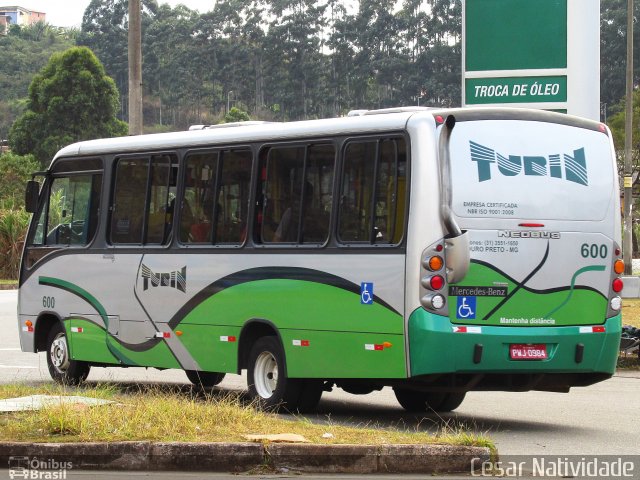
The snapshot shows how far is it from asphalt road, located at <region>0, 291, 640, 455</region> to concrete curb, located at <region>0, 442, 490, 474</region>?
1.16 meters

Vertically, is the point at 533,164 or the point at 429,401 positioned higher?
the point at 533,164

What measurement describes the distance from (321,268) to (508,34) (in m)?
9.75

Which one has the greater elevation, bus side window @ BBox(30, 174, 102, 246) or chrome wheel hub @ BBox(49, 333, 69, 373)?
bus side window @ BBox(30, 174, 102, 246)

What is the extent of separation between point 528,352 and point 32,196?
7.07m

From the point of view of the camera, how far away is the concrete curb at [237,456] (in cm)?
891

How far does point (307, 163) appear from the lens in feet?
40.8

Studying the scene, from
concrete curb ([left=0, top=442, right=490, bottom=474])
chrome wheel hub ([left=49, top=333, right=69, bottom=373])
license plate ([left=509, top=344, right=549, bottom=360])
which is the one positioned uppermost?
license plate ([left=509, top=344, right=549, bottom=360])

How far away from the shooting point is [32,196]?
15914 mm

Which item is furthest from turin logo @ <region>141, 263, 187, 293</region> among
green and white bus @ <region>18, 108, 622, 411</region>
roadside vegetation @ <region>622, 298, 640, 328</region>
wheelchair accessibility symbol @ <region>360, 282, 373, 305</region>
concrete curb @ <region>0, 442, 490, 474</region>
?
roadside vegetation @ <region>622, 298, 640, 328</region>

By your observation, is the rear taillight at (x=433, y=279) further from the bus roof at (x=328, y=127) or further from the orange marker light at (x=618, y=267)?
the orange marker light at (x=618, y=267)

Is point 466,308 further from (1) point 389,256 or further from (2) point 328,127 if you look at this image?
(2) point 328,127

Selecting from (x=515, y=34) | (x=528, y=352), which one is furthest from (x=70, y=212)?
(x=515, y=34)

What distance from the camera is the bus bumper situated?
11023 millimetres

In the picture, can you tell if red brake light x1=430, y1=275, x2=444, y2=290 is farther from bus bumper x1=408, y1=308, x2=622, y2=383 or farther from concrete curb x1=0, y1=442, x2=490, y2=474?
concrete curb x1=0, y1=442, x2=490, y2=474
